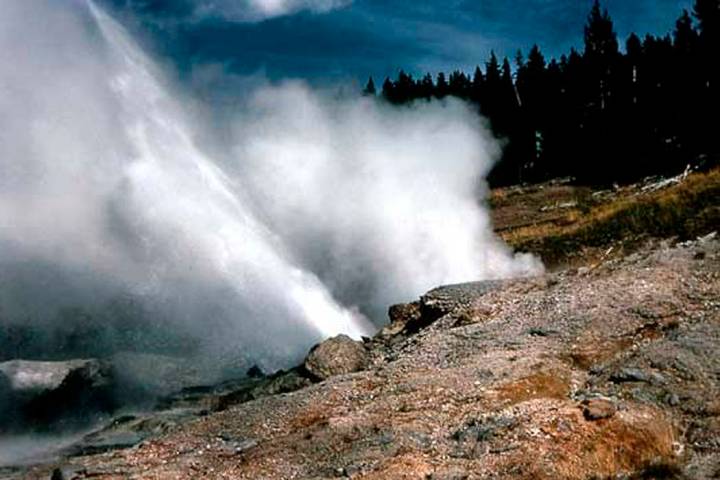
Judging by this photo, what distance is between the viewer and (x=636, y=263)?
19.9m

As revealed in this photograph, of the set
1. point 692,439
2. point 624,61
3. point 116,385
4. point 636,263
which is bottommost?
point 692,439

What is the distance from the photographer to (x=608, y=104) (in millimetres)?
73125

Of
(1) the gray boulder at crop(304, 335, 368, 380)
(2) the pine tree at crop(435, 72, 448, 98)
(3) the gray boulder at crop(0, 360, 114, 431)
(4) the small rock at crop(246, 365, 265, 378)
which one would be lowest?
(1) the gray boulder at crop(304, 335, 368, 380)

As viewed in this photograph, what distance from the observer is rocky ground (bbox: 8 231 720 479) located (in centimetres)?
1130

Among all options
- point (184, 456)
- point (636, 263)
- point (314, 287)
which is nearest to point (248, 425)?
point (184, 456)

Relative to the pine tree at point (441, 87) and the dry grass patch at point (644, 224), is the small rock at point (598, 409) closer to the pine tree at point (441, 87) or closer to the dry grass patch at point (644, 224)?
the dry grass patch at point (644, 224)

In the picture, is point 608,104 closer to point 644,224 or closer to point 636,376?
point 644,224

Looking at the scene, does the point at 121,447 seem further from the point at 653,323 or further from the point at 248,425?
the point at 653,323

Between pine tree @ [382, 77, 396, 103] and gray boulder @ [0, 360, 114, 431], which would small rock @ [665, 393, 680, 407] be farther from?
pine tree @ [382, 77, 396, 103]

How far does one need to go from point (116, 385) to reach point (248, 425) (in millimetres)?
10604

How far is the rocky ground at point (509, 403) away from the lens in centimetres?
1130

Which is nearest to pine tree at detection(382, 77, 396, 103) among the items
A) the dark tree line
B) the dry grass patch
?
the dark tree line

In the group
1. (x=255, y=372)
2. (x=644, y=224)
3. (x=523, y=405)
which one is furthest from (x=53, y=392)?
(x=644, y=224)

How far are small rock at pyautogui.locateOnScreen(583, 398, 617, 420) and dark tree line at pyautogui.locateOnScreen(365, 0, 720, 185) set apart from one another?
45.2 m
